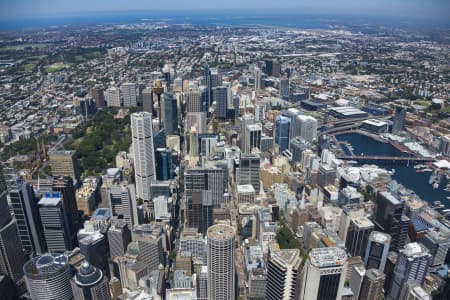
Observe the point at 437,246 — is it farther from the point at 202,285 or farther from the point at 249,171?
the point at 202,285

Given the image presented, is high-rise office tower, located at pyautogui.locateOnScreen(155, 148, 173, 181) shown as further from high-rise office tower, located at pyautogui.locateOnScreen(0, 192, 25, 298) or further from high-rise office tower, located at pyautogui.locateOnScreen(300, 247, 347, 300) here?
high-rise office tower, located at pyautogui.locateOnScreen(300, 247, 347, 300)

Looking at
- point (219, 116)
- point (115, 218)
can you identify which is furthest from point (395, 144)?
point (115, 218)

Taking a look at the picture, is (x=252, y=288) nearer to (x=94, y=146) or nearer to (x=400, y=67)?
(x=94, y=146)

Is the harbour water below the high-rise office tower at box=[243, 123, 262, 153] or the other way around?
below

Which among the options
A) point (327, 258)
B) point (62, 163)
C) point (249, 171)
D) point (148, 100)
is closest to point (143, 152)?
point (62, 163)

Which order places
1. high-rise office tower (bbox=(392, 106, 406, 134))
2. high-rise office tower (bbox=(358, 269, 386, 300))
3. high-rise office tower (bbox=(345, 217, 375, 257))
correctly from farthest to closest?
1. high-rise office tower (bbox=(392, 106, 406, 134))
2. high-rise office tower (bbox=(345, 217, 375, 257))
3. high-rise office tower (bbox=(358, 269, 386, 300))

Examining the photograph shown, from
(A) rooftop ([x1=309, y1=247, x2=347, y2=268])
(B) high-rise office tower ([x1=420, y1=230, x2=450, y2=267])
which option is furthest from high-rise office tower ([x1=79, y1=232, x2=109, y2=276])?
(B) high-rise office tower ([x1=420, y1=230, x2=450, y2=267])
